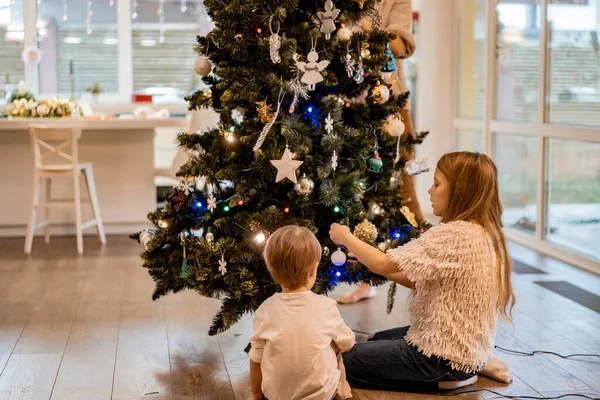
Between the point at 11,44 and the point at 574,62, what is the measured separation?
575 cm

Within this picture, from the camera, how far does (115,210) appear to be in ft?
20.5

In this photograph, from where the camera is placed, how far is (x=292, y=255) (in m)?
2.39

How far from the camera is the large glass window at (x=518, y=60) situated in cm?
574

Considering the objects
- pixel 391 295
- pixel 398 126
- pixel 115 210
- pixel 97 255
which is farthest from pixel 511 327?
pixel 115 210

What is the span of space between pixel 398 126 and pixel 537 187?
279 cm

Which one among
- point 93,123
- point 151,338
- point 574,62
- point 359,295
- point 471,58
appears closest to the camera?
point 151,338

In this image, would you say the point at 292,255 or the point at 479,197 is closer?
the point at 292,255

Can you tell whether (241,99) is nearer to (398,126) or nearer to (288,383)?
(398,126)

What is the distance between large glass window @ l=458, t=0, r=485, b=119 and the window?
5.3 inches

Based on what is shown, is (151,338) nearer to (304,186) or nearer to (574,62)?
(304,186)

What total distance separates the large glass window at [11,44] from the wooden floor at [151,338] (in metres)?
4.06

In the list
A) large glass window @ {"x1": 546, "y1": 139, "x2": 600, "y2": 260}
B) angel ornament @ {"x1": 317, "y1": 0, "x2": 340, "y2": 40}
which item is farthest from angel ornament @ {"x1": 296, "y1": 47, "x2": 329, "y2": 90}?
large glass window @ {"x1": 546, "y1": 139, "x2": 600, "y2": 260}

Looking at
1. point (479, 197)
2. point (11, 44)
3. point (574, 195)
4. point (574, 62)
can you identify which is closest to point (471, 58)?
point (574, 62)

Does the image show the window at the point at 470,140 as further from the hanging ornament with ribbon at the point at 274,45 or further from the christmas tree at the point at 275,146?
the hanging ornament with ribbon at the point at 274,45
